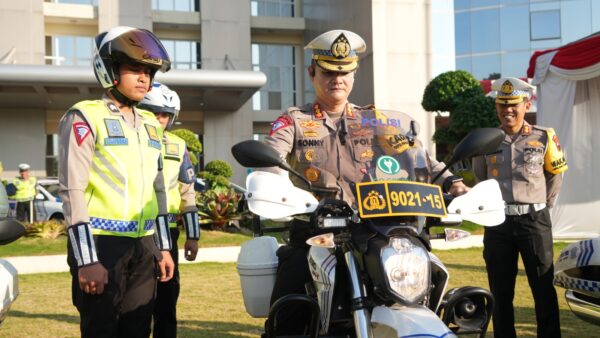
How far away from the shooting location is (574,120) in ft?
38.1

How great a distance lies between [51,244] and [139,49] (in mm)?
9582

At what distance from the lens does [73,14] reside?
23.8 m

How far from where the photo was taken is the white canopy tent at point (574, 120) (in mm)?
10992

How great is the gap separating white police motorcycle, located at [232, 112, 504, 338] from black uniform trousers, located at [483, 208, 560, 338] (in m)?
2.44

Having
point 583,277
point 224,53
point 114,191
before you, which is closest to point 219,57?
point 224,53

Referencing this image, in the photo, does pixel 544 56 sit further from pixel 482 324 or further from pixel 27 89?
pixel 27 89

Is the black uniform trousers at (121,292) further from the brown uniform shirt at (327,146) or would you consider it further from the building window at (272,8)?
the building window at (272,8)

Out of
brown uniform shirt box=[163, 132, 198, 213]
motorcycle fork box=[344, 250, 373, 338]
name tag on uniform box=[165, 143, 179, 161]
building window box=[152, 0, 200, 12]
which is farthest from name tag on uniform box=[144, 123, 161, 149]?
building window box=[152, 0, 200, 12]

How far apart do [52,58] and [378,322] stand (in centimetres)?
2409

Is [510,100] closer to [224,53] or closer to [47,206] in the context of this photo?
[47,206]

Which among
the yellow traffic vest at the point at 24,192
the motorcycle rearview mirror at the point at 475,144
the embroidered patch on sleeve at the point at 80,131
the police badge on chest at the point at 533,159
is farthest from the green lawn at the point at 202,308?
the yellow traffic vest at the point at 24,192

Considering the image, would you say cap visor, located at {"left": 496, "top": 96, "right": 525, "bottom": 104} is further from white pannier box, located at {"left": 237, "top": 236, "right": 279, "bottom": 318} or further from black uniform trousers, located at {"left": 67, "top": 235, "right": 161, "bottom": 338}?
black uniform trousers, located at {"left": 67, "top": 235, "right": 161, "bottom": 338}

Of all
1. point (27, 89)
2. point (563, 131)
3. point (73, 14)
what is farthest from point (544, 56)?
point (73, 14)

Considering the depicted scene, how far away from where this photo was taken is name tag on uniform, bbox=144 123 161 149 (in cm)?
316
